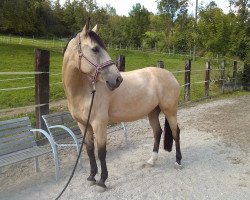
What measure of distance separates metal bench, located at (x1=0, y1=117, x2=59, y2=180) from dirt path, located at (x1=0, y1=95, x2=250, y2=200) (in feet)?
1.37

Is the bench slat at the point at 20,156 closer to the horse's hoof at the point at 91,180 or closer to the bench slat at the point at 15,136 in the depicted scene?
the bench slat at the point at 15,136

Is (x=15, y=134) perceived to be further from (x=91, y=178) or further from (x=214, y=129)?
(x=214, y=129)

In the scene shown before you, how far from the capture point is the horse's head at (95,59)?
3441 millimetres

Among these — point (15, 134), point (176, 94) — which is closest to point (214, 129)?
point (176, 94)

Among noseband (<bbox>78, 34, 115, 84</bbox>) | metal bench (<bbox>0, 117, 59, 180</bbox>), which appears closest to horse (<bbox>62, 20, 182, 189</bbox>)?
noseband (<bbox>78, 34, 115, 84</bbox>)

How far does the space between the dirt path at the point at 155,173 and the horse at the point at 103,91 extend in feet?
0.86

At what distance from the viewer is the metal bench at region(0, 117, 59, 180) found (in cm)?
399

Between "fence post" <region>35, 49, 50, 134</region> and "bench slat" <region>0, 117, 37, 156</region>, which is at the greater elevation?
"fence post" <region>35, 49, 50, 134</region>

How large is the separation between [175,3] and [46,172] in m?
41.8

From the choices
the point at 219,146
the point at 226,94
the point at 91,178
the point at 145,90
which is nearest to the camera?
the point at 91,178

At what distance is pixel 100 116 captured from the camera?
12.7ft

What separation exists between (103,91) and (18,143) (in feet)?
4.42

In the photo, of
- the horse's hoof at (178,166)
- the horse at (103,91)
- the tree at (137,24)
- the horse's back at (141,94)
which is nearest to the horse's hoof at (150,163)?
the horse at (103,91)

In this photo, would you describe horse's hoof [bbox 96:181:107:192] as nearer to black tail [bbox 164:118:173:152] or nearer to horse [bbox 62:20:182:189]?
horse [bbox 62:20:182:189]
